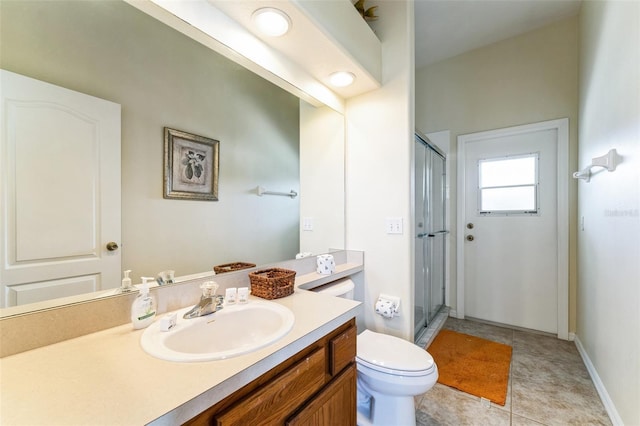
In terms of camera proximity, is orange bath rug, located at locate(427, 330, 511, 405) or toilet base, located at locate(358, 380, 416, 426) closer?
toilet base, located at locate(358, 380, 416, 426)

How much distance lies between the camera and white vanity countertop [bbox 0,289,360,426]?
1.63ft

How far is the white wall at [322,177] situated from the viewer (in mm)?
1767

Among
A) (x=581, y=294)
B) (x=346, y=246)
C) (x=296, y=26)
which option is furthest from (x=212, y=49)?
(x=581, y=294)

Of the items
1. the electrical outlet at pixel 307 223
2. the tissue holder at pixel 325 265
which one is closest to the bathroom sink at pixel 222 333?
the tissue holder at pixel 325 265

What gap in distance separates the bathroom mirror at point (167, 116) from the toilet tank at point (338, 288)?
28cm

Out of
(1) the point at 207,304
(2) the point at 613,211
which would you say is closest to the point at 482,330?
(2) the point at 613,211

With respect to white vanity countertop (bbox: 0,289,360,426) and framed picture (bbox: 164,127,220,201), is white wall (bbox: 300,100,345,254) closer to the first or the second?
framed picture (bbox: 164,127,220,201)

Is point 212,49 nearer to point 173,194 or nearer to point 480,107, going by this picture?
point 173,194

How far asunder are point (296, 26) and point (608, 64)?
72.1 inches

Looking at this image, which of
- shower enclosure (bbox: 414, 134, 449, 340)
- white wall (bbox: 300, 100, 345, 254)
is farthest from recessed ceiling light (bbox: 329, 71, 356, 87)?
shower enclosure (bbox: 414, 134, 449, 340)

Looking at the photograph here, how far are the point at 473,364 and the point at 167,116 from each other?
252 centimetres

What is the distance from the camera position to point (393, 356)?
1.33 metres

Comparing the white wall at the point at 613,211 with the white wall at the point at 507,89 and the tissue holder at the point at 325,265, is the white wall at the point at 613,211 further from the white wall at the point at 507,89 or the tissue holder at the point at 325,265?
the tissue holder at the point at 325,265

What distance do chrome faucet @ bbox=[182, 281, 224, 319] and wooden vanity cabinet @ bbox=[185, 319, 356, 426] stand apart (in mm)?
375
